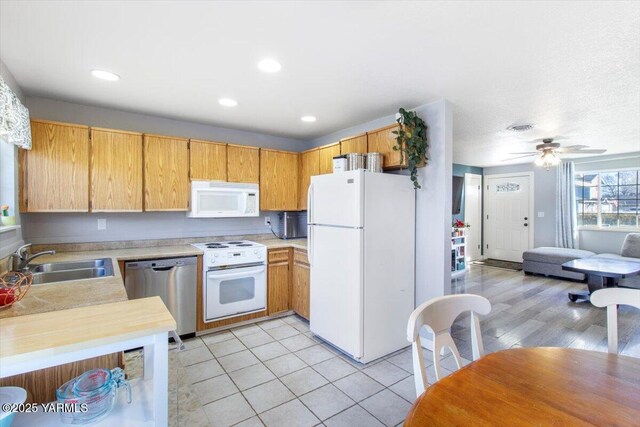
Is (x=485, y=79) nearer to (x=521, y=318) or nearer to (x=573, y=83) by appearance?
(x=573, y=83)

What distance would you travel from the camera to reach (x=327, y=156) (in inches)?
148

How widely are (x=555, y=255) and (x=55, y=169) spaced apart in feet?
23.9

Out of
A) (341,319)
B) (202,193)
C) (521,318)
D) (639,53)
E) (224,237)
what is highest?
(639,53)

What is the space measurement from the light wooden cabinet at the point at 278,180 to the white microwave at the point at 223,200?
18 cm

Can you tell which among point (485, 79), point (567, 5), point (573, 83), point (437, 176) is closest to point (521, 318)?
point (437, 176)

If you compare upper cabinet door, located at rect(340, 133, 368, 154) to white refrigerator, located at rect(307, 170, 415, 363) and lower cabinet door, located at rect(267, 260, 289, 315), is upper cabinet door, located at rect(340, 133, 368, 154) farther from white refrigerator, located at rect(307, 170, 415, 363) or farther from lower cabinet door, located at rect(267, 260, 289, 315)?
lower cabinet door, located at rect(267, 260, 289, 315)

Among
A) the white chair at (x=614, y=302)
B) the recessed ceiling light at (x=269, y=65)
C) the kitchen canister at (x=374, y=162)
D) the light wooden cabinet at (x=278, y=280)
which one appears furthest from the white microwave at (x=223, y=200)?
the white chair at (x=614, y=302)

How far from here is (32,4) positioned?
1548 millimetres

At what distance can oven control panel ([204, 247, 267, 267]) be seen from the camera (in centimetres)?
317

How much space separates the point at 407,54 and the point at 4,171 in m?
3.15

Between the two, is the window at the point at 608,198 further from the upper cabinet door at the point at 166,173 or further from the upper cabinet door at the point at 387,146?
the upper cabinet door at the point at 166,173

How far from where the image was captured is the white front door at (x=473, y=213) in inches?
285

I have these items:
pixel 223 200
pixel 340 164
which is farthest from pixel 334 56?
pixel 223 200

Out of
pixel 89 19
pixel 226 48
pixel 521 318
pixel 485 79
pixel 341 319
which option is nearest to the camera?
pixel 89 19
